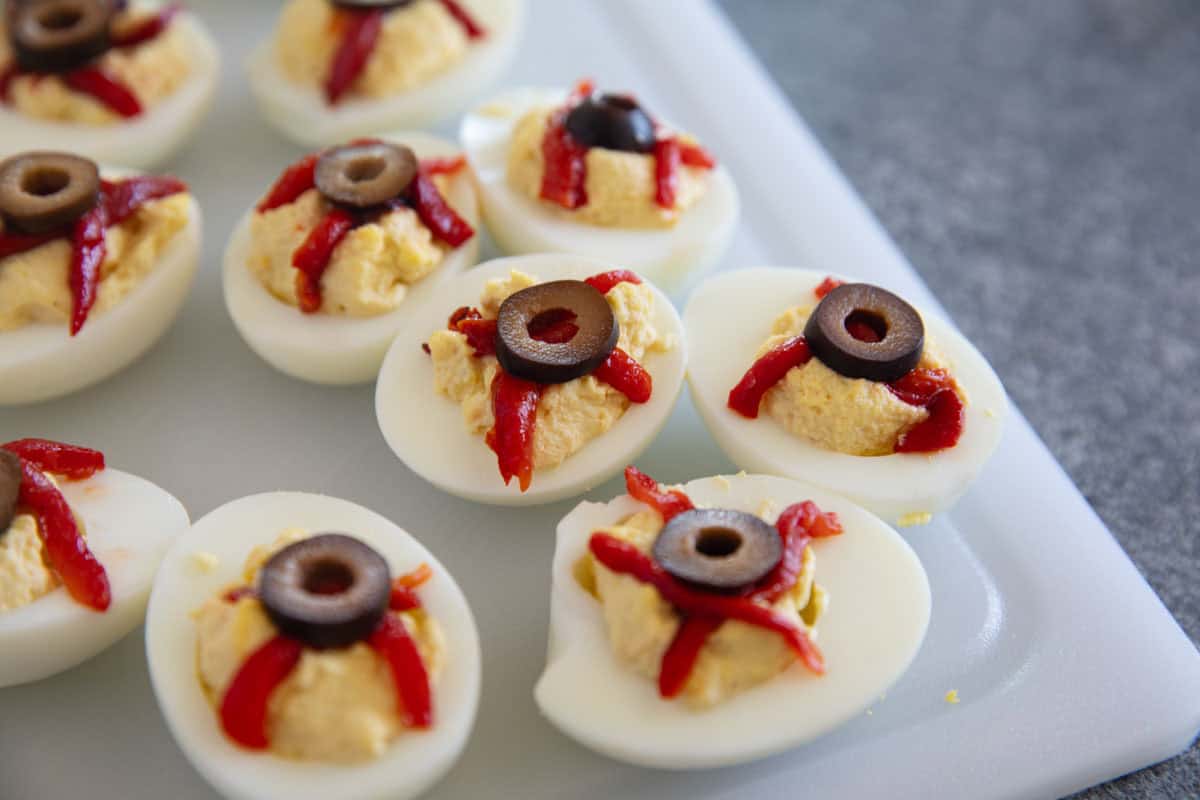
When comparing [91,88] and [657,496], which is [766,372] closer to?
[657,496]

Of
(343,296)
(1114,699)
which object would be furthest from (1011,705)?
(343,296)

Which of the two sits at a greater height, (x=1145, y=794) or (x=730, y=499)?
(x=730, y=499)

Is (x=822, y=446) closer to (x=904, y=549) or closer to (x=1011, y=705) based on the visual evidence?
(x=904, y=549)

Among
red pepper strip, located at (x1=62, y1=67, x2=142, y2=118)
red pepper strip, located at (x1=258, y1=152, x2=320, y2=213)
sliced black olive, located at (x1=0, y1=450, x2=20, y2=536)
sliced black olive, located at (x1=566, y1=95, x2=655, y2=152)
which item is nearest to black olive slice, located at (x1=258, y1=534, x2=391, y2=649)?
sliced black olive, located at (x1=0, y1=450, x2=20, y2=536)

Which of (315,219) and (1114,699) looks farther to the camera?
(315,219)

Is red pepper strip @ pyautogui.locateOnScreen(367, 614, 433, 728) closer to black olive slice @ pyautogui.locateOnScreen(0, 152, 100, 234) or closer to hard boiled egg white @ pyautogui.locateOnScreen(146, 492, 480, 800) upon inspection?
hard boiled egg white @ pyautogui.locateOnScreen(146, 492, 480, 800)

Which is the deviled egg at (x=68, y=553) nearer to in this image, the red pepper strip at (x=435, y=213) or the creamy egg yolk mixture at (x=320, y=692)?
the creamy egg yolk mixture at (x=320, y=692)
